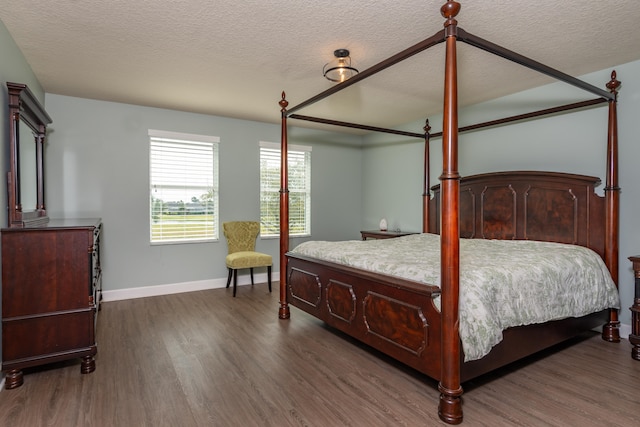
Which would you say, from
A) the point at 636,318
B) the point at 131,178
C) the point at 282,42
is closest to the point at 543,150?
the point at 636,318

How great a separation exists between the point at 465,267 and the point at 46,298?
2932 millimetres

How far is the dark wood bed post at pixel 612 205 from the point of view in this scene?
321 centimetres

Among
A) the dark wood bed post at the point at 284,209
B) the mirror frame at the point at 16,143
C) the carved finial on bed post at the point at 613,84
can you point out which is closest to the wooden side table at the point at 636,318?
the carved finial on bed post at the point at 613,84

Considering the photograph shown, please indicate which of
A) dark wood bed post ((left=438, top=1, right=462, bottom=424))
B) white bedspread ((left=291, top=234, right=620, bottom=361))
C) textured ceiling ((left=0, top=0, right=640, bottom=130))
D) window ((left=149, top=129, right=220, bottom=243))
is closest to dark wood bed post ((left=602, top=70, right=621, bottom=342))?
white bedspread ((left=291, top=234, right=620, bottom=361))

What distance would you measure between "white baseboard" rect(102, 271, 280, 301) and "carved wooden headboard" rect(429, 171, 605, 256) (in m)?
3.17

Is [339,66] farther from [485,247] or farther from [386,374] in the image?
[386,374]

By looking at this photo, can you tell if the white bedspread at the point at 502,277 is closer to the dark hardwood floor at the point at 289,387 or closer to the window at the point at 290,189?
the dark hardwood floor at the point at 289,387

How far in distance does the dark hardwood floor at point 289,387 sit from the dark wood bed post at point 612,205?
0.21 m

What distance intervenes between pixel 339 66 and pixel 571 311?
9.04 feet

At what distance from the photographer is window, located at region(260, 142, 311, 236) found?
574 cm

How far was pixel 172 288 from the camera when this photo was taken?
499 cm

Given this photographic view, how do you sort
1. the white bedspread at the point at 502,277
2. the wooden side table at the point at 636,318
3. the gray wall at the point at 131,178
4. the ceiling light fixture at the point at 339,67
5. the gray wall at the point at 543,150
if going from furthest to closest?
the gray wall at the point at 131,178
the gray wall at the point at 543,150
the ceiling light fixture at the point at 339,67
the wooden side table at the point at 636,318
the white bedspread at the point at 502,277

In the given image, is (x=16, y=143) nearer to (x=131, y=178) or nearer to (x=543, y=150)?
(x=131, y=178)

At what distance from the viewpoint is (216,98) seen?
4.38m
